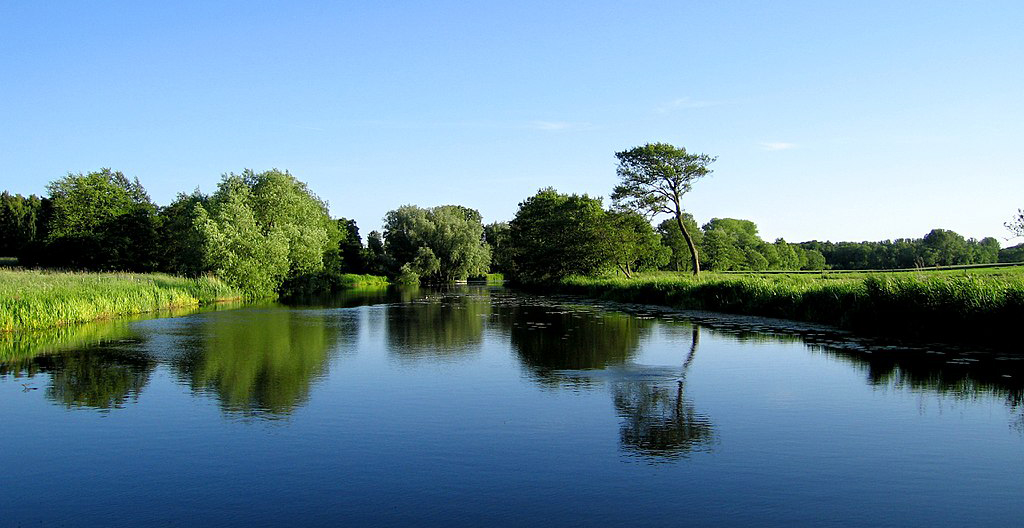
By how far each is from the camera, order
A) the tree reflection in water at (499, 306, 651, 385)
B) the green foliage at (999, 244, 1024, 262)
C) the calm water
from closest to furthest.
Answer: the calm water
the tree reflection in water at (499, 306, 651, 385)
the green foliage at (999, 244, 1024, 262)

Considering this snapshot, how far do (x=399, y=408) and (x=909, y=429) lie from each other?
24.0 feet

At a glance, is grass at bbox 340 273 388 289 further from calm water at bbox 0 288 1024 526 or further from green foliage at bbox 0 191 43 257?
calm water at bbox 0 288 1024 526

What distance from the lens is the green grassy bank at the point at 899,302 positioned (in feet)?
52.3

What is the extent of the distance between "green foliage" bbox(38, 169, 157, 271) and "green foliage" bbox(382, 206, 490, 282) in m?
26.4

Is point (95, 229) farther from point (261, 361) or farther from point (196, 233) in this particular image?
point (261, 361)

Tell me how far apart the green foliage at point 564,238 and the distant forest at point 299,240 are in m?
0.12

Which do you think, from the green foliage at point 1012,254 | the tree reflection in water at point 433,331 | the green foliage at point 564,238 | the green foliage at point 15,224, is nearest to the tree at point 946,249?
the green foliage at point 1012,254

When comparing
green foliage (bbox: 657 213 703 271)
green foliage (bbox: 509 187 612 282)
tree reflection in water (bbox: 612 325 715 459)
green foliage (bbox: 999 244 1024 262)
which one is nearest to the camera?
tree reflection in water (bbox: 612 325 715 459)

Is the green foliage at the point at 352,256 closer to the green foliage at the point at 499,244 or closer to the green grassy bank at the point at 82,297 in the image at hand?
the green foliage at the point at 499,244

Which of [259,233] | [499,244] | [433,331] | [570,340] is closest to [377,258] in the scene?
[499,244]

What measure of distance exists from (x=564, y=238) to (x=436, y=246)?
76.6 feet

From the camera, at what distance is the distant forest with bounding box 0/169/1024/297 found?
45.2 m

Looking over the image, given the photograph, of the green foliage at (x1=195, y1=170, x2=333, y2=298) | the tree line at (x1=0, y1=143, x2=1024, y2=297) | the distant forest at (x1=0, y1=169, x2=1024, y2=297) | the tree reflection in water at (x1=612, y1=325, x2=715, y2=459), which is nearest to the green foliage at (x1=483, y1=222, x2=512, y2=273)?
the tree line at (x1=0, y1=143, x2=1024, y2=297)

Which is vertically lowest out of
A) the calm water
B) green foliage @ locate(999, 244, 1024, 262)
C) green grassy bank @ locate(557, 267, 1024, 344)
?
the calm water
